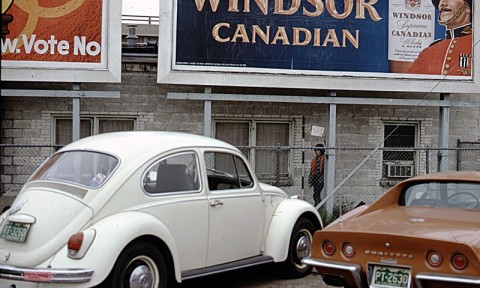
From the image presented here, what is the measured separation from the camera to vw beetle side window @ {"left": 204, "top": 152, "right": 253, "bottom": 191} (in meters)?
7.41

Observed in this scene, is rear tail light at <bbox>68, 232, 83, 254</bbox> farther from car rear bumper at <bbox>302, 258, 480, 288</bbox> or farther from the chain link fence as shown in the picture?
the chain link fence

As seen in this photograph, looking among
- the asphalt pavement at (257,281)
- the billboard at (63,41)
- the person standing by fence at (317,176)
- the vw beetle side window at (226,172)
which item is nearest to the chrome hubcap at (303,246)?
the asphalt pavement at (257,281)

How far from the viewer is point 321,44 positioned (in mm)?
13008

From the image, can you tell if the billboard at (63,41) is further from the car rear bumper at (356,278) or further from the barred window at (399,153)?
the car rear bumper at (356,278)

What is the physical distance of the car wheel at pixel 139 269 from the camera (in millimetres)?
5918

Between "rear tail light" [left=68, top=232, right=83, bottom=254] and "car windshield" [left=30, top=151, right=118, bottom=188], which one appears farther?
"car windshield" [left=30, top=151, right=118, bottom=188]

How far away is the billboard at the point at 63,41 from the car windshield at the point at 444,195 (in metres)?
6.84

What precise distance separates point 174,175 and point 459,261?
9.92ft

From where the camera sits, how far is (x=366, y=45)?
43.3ft

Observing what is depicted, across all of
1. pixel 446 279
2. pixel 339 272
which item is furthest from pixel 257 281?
pixel 446 279

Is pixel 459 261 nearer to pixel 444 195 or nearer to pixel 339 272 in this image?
pixel 339 272

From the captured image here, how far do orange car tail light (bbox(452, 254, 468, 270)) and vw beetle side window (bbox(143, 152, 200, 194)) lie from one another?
9.21 ft

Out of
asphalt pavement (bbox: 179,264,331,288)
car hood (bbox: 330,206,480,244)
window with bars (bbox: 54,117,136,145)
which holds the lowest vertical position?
asphalt pavement (bbox: 179,264,331,288)

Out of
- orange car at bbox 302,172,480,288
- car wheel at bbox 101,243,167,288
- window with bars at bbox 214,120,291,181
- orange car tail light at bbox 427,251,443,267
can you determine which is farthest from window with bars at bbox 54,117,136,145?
orange car tail light at bbox 427,251,443,267
